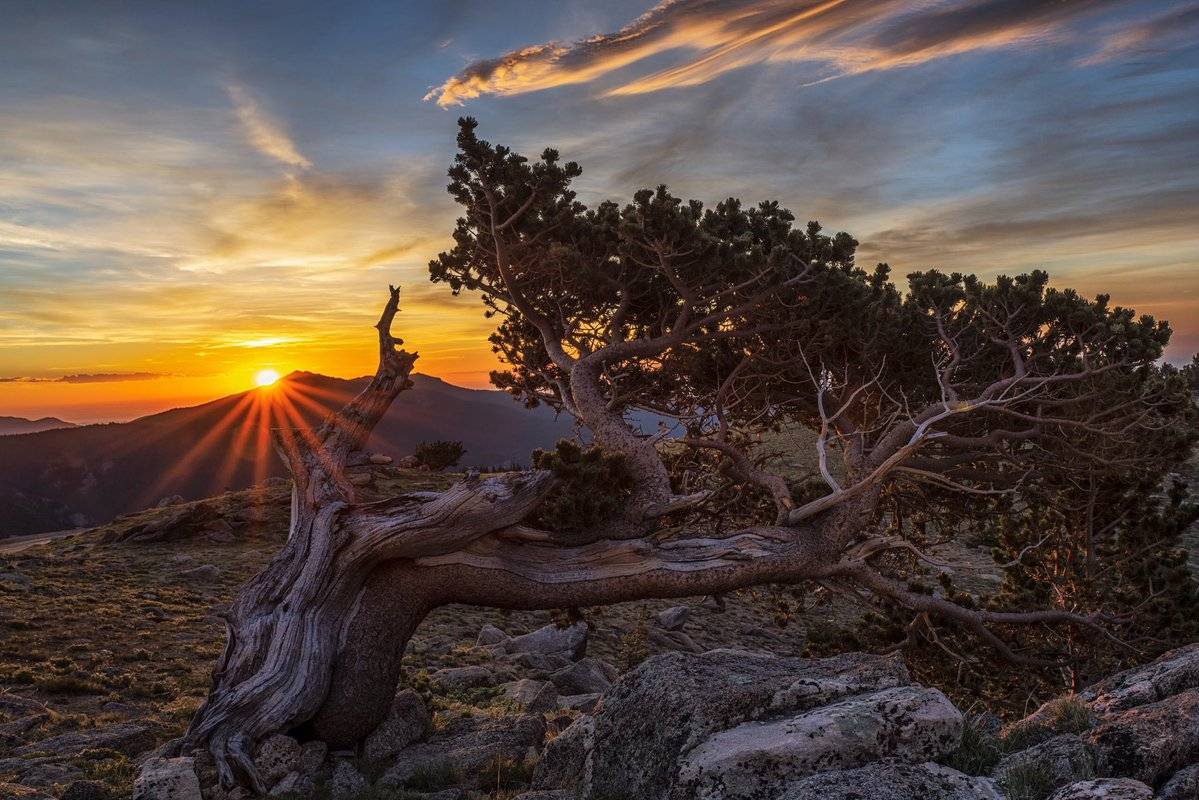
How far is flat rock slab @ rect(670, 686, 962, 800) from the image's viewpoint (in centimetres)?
508

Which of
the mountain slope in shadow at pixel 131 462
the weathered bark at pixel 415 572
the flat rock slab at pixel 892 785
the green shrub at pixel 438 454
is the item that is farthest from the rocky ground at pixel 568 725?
the mountain slope in shadow at pixel 131 462

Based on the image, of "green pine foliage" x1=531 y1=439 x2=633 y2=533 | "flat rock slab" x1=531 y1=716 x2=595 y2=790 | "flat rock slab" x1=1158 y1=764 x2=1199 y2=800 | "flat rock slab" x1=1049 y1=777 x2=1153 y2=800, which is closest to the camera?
"flat rock slab" x1=1049 y1=777 x2=1153 y2=800

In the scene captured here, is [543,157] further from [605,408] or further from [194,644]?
[194,644]

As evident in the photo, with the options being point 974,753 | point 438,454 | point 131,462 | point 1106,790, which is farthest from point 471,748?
point 131,462

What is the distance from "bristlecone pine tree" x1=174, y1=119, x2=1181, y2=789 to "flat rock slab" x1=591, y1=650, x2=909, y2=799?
412 centimetres

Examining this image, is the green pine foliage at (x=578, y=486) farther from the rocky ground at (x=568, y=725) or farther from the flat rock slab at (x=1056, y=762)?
the flat rock slab at (x=1056, y=762)

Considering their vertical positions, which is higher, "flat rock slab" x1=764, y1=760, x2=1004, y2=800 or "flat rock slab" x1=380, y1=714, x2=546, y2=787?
"flat rock slab" x1=764, y1=760, x2=1004, y2=800

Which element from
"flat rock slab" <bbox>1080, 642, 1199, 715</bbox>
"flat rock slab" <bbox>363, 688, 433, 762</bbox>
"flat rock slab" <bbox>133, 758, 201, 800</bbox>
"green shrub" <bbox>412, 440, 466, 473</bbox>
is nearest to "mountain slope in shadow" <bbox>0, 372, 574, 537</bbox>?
"green shrub" <bbox>412, 440, 466, 473</bbox>

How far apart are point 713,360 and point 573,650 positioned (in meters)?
11.8

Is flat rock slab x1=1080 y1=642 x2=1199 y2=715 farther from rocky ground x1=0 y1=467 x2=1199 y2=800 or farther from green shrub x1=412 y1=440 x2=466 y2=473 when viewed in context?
green shrub x1=412 y1=440 x2=466 y2=473

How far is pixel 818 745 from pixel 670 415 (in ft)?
33.0

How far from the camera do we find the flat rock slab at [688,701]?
5.89 m

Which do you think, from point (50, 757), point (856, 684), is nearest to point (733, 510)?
point (856, 684)

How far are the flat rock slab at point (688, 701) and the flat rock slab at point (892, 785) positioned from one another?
0.98m
